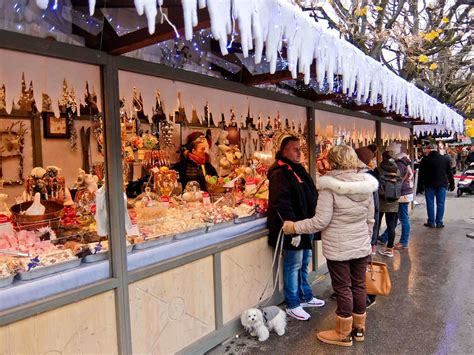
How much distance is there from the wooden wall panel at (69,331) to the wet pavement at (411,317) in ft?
3.39

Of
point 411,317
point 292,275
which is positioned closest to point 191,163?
point 292,275

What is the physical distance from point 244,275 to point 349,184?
Result: 1.26 m

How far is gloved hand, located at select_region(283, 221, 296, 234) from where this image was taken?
3286mm

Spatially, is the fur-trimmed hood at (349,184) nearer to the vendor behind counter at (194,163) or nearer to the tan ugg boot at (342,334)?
the tan ugg boot at (342,334)

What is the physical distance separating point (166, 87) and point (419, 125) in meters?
9.38

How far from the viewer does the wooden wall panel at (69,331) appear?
1.95m

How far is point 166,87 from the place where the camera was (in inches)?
115

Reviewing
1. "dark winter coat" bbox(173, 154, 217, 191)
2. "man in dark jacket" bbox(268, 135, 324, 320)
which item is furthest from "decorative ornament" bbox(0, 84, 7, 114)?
"man in dark jacket" bbox(268, 135, 324, 320)

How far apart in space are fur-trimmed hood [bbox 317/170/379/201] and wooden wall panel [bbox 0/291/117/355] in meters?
1.73

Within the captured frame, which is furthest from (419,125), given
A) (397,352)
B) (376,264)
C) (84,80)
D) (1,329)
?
(1,329)

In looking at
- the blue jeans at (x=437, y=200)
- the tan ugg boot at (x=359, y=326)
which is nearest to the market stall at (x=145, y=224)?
the tan ugg boot at (x=359, y=326)

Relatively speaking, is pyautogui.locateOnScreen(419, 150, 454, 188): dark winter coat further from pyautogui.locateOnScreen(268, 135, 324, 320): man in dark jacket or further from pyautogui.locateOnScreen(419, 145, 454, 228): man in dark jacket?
pyautogui.locateOnScreen(268, 135, 324, 320): man in dark jacket

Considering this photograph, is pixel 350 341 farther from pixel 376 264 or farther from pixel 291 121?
pixel 291 121

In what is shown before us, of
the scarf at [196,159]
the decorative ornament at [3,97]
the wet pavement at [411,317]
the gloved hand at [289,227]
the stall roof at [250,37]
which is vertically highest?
the stall roof at [250,37]
